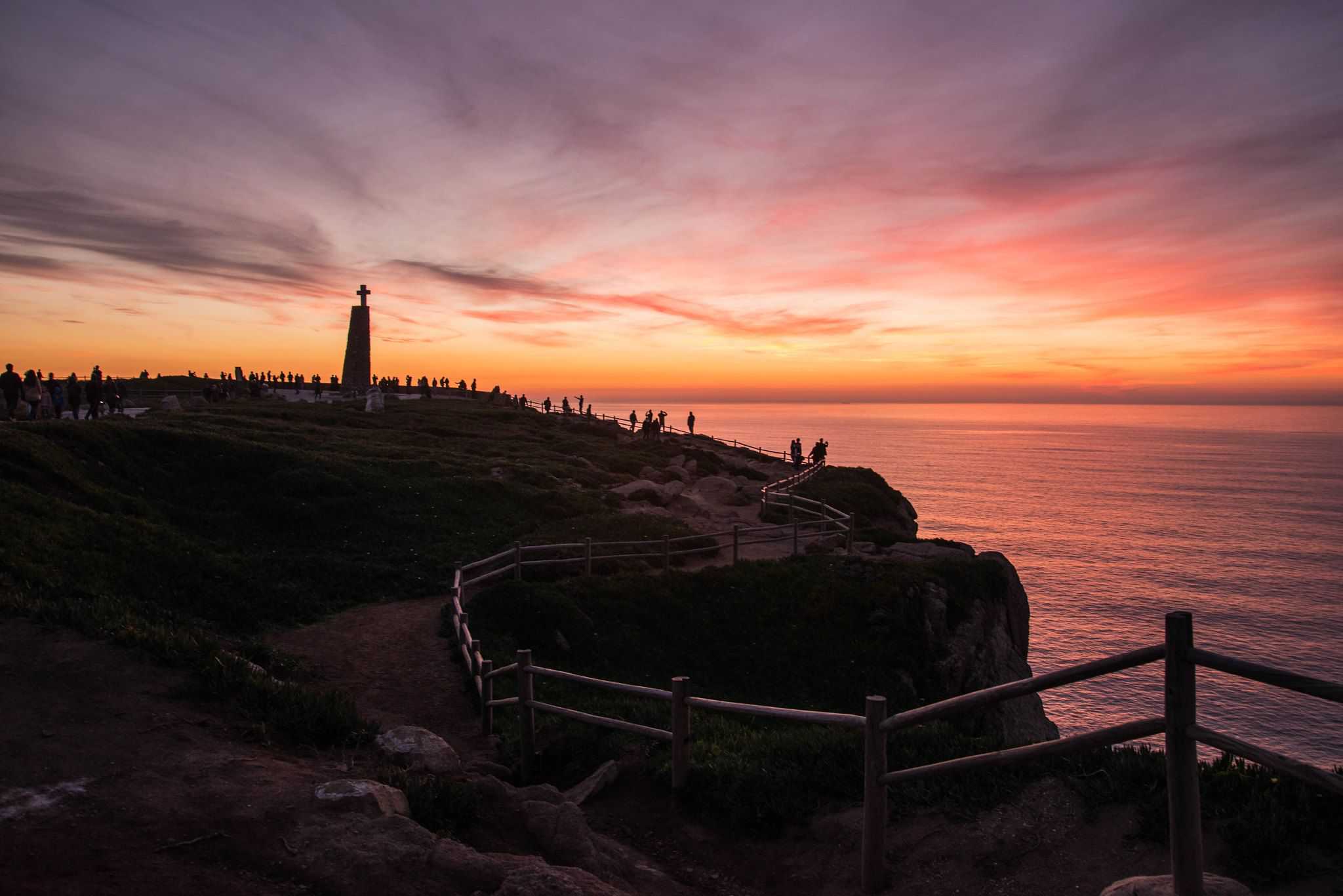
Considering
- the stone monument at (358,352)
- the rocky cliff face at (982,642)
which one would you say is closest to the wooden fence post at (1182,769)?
the rocky cliff face at (982,642)

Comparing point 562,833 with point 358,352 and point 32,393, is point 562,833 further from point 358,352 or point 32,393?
point 358,352

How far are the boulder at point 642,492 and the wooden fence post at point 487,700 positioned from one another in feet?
65.2

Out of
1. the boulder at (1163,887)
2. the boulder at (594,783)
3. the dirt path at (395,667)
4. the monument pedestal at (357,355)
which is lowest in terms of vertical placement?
the dirt path at (395,667)

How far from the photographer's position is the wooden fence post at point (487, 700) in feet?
34.2

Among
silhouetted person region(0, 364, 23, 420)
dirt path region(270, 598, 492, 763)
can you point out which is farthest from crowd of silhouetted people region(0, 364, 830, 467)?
dirt path region(270, 598, 492, 763)

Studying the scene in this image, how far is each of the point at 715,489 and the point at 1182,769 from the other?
31.4 metres

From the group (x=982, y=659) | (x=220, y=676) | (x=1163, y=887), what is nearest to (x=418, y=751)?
(x=220, y=676)

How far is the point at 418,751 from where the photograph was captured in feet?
23.7

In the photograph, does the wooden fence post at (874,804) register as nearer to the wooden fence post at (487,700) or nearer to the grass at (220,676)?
the grass at (220,676)

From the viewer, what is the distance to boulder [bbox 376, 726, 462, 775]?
7.05m

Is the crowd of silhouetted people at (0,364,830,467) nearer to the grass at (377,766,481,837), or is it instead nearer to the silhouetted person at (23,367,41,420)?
the silhouetted person at (23,367,41,420)

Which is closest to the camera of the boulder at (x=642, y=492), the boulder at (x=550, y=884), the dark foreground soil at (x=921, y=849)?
the boulder at (x=550, y=884)

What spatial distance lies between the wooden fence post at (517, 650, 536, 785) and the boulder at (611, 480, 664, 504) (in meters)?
21.4

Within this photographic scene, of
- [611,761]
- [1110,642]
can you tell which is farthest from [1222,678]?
[611,761]
